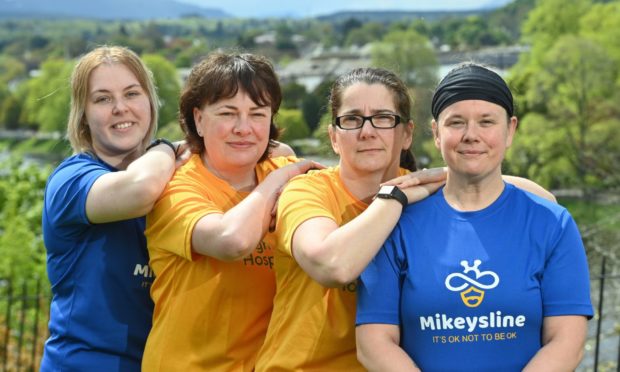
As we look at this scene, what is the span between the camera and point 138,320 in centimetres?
335

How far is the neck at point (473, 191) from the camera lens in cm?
284

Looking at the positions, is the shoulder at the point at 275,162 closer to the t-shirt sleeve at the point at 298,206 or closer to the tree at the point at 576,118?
the t-shirt sleeve at the point at 298,206

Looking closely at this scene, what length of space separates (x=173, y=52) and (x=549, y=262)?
13218cm

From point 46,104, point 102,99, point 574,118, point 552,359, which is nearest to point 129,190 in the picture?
point 102,99

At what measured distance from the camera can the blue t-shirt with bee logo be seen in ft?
8.84

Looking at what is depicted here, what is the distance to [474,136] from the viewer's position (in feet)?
8.96

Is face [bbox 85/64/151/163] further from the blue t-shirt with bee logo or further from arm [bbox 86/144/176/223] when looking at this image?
the blue t-shirt with bee logo

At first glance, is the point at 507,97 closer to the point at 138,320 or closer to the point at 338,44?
the point at 138,320

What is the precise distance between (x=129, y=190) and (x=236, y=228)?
1.47 ft

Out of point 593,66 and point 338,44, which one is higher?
point 338,44

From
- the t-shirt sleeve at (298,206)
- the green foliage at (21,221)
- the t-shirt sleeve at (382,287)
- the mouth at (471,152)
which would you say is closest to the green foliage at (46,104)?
the green foliage at (21,221)

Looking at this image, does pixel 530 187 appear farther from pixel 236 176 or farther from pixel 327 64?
pixel 327 64

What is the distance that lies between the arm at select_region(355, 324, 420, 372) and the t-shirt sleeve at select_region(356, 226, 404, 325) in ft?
0.09

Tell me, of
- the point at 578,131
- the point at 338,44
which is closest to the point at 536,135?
the point at 578,131
